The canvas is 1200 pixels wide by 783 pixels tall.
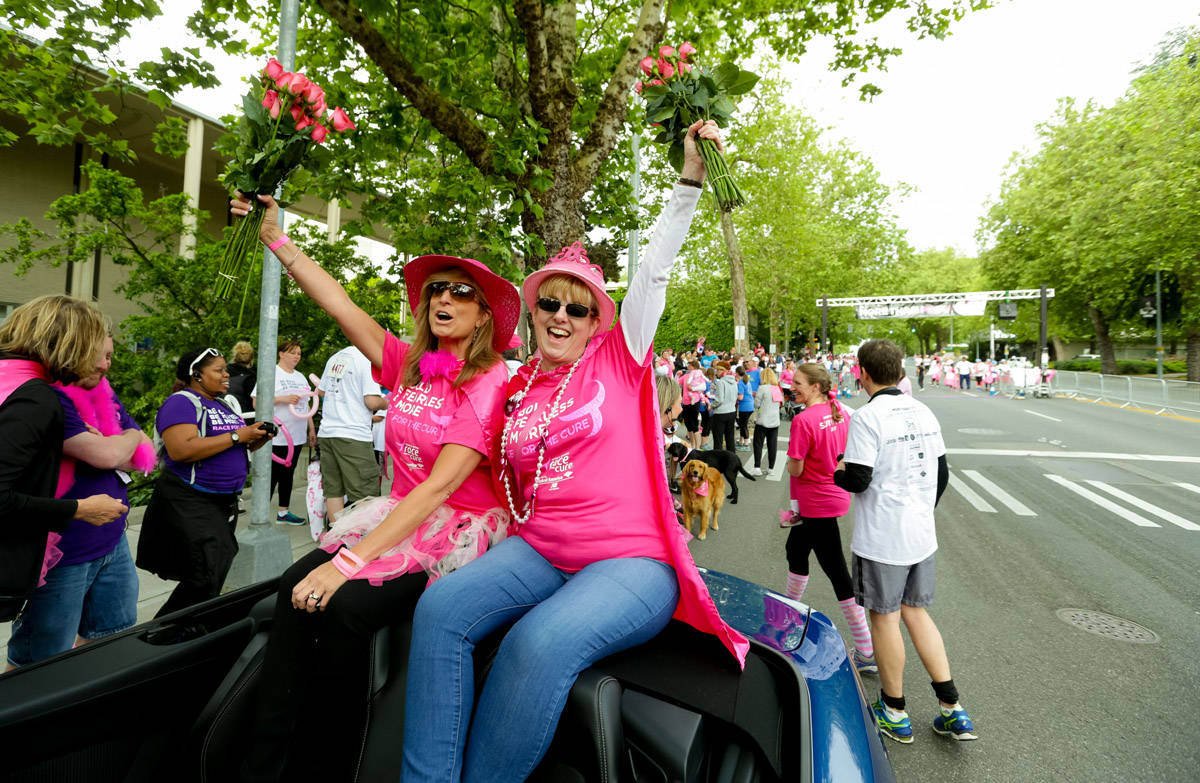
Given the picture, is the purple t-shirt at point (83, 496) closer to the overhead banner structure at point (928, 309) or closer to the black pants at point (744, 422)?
the black pants at point (744, 422)

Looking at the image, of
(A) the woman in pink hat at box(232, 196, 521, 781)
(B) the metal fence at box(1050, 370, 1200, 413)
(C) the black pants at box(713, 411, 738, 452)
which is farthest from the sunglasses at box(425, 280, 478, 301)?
(B) the metal fence at box(1050, 370, 1200, 413)

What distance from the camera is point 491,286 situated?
241cm

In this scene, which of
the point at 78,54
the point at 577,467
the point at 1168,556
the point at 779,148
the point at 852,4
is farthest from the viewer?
the point at 779,148

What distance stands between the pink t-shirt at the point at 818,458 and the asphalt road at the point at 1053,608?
3.41 ft

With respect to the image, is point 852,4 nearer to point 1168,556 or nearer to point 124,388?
point 1168,556

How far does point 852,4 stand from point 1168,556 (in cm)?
774

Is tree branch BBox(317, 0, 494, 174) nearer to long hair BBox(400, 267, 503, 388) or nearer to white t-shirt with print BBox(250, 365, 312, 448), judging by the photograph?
white t-shirt with print BBox(250, 365, 312, 448)

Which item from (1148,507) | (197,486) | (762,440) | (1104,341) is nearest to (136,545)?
(197,486)

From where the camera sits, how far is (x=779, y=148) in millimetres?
24688

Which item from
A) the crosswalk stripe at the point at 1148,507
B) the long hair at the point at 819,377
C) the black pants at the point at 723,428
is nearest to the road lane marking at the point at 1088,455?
the crosswalk stripe at the point at 1148,507

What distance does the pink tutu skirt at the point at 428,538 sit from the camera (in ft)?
6.23

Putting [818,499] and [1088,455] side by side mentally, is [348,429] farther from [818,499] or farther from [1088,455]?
[1088,455]

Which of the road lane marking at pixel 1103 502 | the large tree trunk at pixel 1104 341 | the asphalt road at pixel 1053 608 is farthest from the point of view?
the large tree trunk at pixel 1104 341

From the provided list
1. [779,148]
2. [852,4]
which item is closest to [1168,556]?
[852,4]
